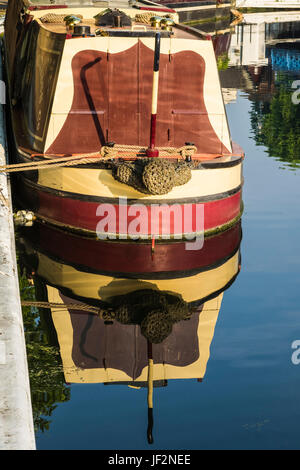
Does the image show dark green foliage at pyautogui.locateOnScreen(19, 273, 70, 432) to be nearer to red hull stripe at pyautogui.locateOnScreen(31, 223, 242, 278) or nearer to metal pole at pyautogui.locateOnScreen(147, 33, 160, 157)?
red hull stripe at pyautogui.locateOnScreen(31, 223, 242, 278)

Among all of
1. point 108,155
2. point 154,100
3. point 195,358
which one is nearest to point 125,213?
point 108,155

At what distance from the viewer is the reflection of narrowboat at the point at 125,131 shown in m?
12.7

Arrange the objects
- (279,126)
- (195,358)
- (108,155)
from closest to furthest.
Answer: (195,358)
(108,155)
(279,126)

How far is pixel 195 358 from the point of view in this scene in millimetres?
9969

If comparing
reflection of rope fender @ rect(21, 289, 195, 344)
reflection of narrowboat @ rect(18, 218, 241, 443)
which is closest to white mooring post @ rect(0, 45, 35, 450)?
reflection of narrowboat @ rect(18, 218, 241, 443)

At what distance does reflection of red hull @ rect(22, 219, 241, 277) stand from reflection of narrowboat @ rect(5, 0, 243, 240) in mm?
238

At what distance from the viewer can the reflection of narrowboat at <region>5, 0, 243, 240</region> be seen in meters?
12.7

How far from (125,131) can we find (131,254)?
84.3 inches

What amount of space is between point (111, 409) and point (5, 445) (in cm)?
251

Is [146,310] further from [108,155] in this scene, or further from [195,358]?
[108,155]

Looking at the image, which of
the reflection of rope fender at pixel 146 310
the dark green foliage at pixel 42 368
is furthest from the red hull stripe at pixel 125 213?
the dark green foliage at pixel 42 368

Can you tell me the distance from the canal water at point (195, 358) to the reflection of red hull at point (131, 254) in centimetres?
14

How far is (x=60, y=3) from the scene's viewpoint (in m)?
18.0

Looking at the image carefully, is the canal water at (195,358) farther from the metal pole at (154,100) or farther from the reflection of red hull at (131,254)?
the metal pole at (154,100)
